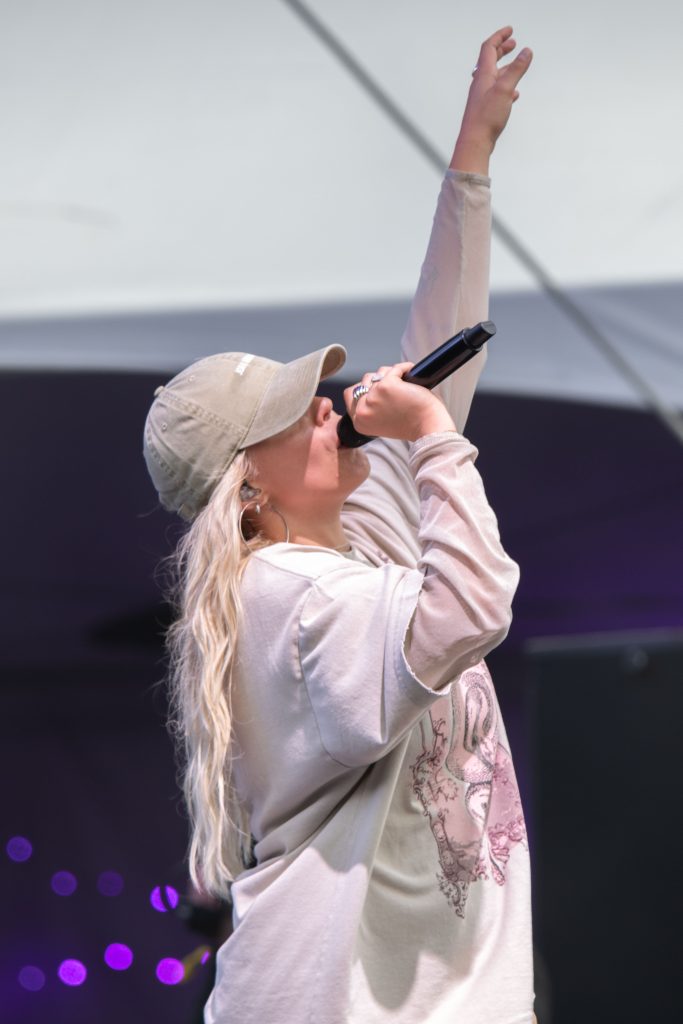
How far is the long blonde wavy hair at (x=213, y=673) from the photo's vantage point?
111 cm

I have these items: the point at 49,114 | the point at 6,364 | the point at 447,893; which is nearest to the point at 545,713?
the point at 6,364

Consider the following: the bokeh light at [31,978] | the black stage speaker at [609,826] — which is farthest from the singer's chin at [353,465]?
the bokeh light at [31,978]

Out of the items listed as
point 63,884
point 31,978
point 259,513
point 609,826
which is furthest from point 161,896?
point 259,513

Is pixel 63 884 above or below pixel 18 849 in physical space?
below

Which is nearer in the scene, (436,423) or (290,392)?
(436,423)

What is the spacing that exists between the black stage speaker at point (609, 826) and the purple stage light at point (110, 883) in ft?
4.40

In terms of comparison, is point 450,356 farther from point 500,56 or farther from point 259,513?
point 500,56

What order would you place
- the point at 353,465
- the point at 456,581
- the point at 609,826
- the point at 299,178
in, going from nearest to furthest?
the point at 456,581
the point at 353,465
the point at 299,178
the point at 609,826

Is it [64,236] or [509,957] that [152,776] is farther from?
[509,957]

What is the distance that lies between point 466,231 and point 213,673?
0.56m

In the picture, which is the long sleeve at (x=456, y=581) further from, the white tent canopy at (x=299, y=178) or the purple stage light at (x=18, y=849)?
the purple stage light at (x=18, y=849)

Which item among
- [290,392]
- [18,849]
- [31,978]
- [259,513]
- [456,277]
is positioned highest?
[456,277]

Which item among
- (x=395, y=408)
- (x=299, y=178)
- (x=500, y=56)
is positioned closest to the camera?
(x=395, y=408)

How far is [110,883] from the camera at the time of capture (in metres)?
3.75
